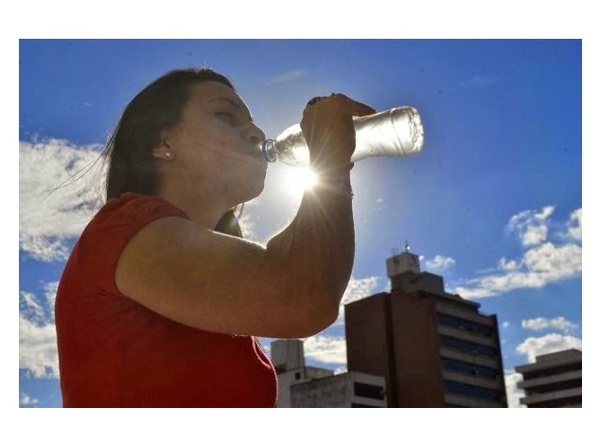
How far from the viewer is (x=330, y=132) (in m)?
0.85

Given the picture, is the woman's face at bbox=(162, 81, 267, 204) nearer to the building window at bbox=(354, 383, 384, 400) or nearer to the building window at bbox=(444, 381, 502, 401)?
the building window at bbox=(354, 383, 384, 400)

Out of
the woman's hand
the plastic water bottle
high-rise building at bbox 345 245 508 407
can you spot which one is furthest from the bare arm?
high-rise building at bbox 345 245 508 407

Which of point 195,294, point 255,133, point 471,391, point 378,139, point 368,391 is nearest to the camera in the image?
point 195,294

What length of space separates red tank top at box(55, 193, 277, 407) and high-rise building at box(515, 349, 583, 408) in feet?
152

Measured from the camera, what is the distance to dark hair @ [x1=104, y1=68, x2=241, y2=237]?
3.14 ft

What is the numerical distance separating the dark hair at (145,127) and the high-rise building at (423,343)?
120 feet

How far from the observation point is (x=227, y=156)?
3.07 ft

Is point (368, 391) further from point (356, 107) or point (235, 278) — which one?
point (235, 278)

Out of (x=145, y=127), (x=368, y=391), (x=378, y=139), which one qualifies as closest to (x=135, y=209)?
(x=145, y=127)

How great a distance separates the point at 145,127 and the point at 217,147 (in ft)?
0.42

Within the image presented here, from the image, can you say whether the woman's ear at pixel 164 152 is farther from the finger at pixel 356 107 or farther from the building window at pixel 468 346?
the building window at pixel 468 346

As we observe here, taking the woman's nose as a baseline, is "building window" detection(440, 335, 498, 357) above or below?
above
